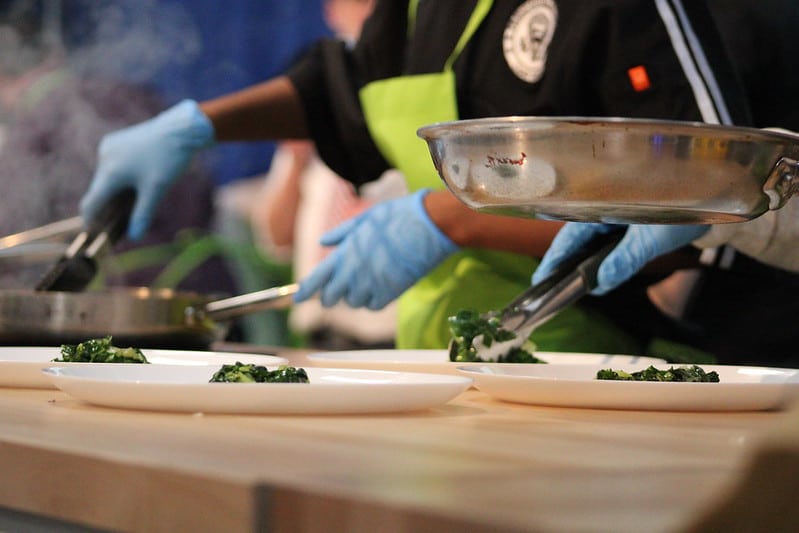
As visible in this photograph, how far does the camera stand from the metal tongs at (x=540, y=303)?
4.36 feet

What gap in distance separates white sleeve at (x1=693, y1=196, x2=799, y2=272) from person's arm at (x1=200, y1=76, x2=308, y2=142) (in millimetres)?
1225

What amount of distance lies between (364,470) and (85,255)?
1.46m

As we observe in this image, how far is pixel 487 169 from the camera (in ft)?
3.09

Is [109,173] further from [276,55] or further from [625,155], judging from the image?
[625,155]

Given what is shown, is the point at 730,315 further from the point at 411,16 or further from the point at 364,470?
the point at 364,470

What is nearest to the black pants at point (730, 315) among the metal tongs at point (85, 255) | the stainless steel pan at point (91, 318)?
the stainless steel pan at point (91, 318)

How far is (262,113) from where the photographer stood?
8.13ft

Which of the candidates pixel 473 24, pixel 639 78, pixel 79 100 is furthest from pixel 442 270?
pixel 79 100

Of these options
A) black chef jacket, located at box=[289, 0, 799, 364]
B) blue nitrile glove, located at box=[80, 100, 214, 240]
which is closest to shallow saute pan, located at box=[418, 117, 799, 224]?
black chef jacket, located at box=[289, 0, 799, 364]

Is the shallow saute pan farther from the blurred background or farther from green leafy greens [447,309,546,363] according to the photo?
the blurred background

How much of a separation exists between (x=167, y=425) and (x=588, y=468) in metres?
0.34

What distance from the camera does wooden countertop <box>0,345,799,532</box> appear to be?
21.0 inches

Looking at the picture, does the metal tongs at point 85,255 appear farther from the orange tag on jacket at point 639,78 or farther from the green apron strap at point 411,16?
the orange tag on jacket at point 639,78

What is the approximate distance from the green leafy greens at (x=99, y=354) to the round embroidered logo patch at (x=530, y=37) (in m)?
1.03
